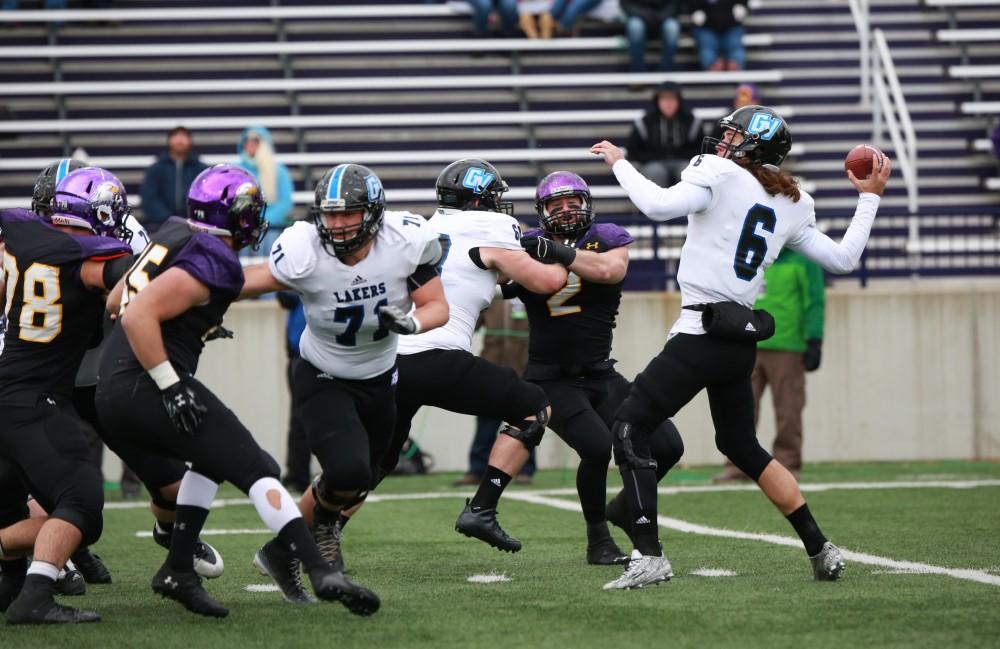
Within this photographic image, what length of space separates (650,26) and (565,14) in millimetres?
929

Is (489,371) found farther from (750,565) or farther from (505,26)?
(505,26)

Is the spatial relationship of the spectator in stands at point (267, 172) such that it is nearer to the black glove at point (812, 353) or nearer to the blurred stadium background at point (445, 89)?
the blurred stadium background at point (445, 89)

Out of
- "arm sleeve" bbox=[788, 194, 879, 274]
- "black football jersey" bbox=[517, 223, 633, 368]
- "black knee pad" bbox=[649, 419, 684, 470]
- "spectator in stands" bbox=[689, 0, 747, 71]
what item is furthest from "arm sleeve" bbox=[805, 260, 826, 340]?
"spectator in stands" bbox=[689, 0, 747, 71]

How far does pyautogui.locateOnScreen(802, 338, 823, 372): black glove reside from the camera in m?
10.8

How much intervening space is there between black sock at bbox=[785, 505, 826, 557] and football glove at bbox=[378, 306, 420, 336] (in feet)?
5.67

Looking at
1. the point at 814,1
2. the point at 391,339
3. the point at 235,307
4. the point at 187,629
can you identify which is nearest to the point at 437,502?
the point at 235,307

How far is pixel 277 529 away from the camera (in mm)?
5098

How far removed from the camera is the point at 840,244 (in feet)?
19.9

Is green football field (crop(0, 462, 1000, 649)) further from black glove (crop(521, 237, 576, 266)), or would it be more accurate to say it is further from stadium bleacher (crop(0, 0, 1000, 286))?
stadium bleacher (crop(0, 0, 1000, 286))

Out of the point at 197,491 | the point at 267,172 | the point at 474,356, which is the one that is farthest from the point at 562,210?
the point at 267,172

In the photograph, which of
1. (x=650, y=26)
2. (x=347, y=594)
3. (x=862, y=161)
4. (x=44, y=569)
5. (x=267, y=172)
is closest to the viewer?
(x=347, y=594)

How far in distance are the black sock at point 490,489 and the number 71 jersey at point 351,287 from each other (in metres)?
1.01

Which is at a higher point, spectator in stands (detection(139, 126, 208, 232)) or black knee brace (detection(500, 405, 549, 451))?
spectator in stands (detection(139, 126, 208, 232))

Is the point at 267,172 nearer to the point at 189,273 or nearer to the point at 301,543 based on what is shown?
the point at 189,273
